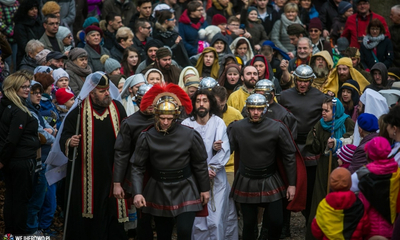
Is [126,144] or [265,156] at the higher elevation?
[126,144]

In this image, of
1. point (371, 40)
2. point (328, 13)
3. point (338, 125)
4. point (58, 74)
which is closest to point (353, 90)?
point (338, 125)

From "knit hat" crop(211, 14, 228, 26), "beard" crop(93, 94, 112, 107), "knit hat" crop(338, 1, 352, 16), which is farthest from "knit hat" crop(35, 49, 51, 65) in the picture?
"knit hat" crop(338, 1, 352, 16)

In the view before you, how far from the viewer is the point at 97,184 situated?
7918 mm

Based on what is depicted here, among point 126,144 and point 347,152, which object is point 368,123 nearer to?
point 347,152

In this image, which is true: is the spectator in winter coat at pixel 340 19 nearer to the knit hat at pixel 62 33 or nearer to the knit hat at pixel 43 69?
the knit hat at pixel 62 33

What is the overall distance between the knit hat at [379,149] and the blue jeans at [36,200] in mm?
4470

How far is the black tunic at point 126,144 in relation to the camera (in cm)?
744

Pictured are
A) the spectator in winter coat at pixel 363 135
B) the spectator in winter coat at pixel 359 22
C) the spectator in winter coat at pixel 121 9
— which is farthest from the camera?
the spectator in winter coat at pixel 121 9

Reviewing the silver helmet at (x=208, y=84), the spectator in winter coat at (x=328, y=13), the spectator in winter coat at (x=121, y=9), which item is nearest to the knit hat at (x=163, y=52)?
the silver helmet at (x=208, y=84)

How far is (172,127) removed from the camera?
7.07 m

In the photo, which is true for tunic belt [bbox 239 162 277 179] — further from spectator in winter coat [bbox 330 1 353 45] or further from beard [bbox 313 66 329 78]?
spectator in winter coat [bbox 330 1 353 45]

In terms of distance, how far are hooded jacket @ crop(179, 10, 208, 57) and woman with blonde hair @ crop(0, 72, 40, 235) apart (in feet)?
18.5

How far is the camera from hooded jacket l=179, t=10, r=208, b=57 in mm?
13258

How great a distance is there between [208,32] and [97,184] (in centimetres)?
586
